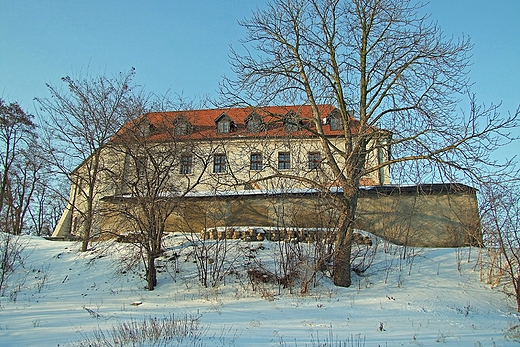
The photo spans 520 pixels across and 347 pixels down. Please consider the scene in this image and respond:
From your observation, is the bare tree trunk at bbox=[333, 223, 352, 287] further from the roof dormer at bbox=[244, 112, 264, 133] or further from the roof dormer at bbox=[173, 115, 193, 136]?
the roof dormer at bbox=[173, 115, 193, 136]

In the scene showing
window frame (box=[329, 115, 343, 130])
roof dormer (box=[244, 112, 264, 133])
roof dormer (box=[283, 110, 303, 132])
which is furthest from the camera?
window frame (box=[329, 115, 343, 130])

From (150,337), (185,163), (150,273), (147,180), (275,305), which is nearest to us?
(150,337)

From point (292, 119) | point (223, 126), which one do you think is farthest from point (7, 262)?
point (223, 126)

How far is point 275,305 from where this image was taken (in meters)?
10.6

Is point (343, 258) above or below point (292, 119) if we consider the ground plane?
below

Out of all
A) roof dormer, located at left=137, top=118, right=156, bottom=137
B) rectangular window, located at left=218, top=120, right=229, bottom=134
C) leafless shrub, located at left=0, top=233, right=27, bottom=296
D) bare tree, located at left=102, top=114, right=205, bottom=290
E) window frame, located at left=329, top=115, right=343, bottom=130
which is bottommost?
leafless shrub, located at left=0, top=233, right=27, bottom=296

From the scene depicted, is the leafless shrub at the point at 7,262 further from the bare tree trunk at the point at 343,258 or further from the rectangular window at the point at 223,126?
the rectangular window at the point at 223,126

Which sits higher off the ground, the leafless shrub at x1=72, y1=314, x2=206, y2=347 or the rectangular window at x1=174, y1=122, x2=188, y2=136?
the rectangular window at x1=174, y1=122, x2=188, y2=136

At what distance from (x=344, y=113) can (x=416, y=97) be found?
8.08 ft

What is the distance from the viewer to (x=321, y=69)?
44.8ft

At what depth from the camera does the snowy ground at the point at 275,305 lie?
774 centimetres

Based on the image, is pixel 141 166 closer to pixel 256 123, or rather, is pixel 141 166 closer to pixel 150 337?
pixel 256 123

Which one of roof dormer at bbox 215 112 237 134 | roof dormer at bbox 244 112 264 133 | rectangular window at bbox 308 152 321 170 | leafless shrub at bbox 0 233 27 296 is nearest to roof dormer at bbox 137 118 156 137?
roof dormer at bbox 244 112 264 133

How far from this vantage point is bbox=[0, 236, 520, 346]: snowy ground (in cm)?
774
